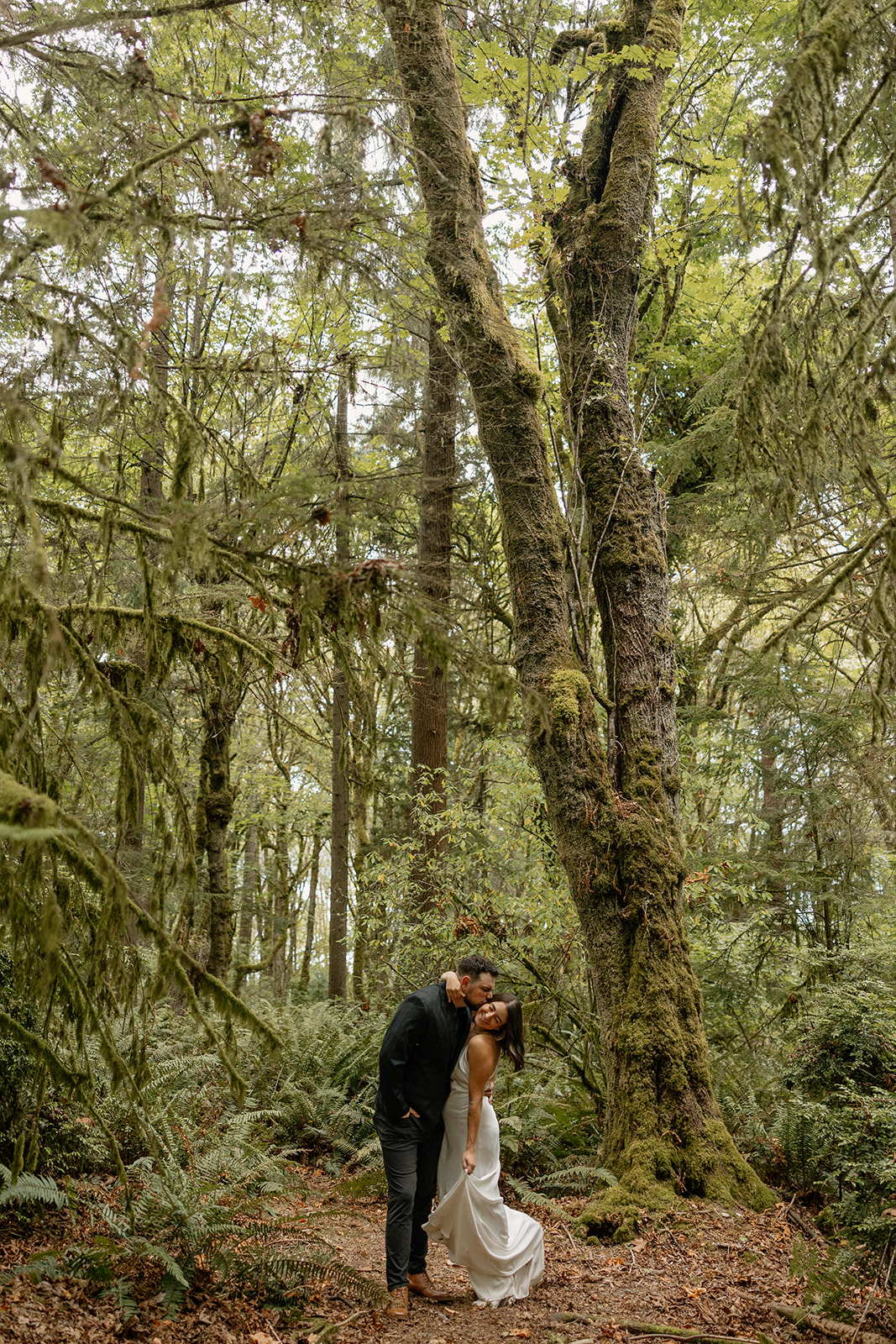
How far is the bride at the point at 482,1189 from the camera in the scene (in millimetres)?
4938

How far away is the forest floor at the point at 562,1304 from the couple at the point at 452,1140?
20cm

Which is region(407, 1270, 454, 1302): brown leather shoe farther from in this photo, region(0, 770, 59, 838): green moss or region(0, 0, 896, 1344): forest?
region(0, 770, 59, 838): green moss

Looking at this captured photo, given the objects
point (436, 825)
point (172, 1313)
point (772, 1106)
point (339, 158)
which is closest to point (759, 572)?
point (436, 825)

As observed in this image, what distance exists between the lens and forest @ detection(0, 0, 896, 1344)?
11.0 feet

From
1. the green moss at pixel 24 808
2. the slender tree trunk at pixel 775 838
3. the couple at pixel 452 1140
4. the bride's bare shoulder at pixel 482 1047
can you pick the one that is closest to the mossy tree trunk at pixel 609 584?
the couple at pixel 452 1140

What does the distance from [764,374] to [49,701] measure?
20.7ft

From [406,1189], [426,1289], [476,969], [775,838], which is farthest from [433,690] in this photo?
[426,1289]

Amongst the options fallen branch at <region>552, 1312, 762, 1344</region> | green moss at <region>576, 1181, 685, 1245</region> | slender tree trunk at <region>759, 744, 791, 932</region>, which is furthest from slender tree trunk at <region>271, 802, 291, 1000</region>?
fallen branch at <region>552, 1312, 762, 1344</region>

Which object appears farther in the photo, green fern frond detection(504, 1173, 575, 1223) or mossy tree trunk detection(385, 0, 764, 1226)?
mossy tree trunk detection(385, 0, 764, 1226)

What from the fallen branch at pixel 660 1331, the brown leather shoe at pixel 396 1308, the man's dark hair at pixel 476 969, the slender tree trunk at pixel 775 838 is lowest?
the brown leather shoe at pixel 396 1308

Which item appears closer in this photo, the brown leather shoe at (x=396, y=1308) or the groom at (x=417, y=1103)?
the brown leather shoe at (x=396, y=1308)

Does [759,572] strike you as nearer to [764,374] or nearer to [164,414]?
[764,374]

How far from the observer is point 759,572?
8883mm

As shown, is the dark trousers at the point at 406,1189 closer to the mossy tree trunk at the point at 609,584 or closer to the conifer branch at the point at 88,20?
the mossy tree trunk at the point at 609,584
